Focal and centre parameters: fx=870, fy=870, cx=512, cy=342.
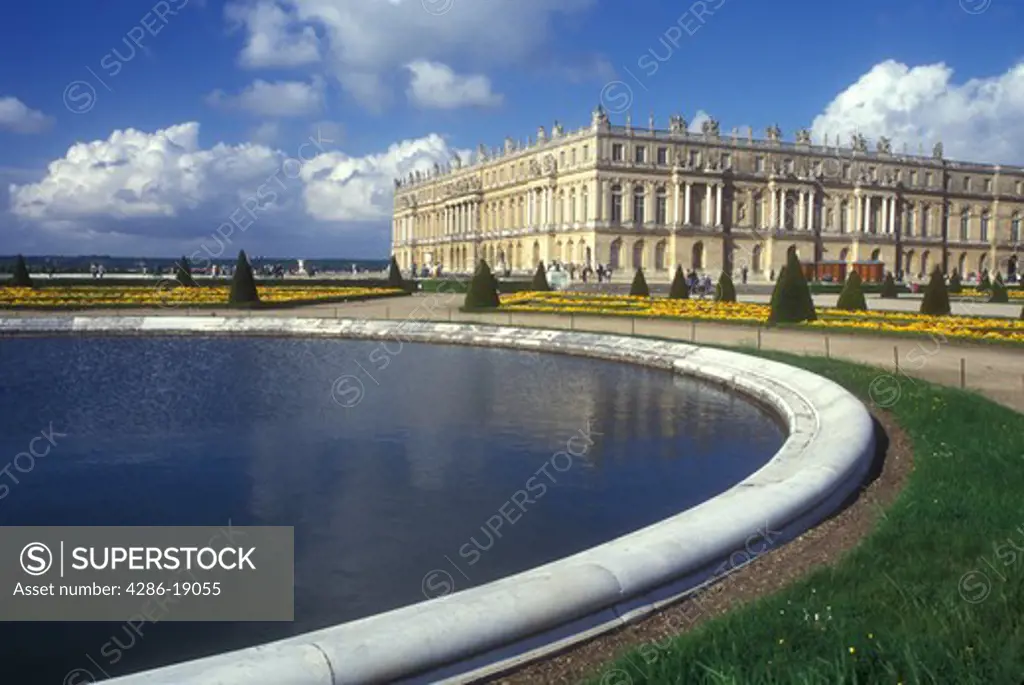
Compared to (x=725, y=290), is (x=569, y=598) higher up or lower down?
lower down

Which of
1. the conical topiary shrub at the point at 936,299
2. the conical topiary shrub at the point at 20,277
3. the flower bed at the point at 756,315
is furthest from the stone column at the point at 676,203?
the conical topiary shrub at the point at 20,277

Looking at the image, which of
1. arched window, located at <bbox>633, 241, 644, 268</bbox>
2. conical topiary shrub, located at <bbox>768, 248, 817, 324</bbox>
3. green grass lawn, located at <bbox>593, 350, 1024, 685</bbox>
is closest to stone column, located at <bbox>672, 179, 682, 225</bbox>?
arched window, located at <bbox>633, 241, 644, 268</bbox>

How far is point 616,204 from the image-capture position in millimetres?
62562

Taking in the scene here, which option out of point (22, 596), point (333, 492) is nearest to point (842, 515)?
point (333, 492)

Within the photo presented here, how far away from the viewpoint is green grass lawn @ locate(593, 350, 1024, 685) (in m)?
3.49

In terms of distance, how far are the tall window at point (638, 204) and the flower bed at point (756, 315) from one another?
31.3 m

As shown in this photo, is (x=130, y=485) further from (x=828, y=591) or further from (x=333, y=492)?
(x=828, y=591)

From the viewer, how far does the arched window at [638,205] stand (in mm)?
63125

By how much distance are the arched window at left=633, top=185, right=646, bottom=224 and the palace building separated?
0.13 m

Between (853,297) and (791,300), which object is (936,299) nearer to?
(853,297)

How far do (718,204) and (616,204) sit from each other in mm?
8565

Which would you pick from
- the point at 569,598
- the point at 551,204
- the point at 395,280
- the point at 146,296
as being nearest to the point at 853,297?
the point at 395,280

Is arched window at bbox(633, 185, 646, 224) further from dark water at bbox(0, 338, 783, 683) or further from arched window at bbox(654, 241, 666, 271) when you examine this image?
dark water at bbox(0, 338, 783, 683)

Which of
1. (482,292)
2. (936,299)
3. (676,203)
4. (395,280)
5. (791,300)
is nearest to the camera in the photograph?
(791,300)
